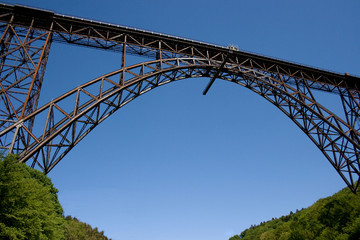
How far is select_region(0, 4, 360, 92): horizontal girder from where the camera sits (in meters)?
17.1

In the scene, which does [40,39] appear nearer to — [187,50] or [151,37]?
[151,37]

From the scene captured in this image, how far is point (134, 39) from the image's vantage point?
19.0 metres

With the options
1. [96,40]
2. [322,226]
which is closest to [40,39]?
[96,40]

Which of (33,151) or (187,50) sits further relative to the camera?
(187,50)

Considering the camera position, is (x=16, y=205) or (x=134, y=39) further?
(x=134, y=39)

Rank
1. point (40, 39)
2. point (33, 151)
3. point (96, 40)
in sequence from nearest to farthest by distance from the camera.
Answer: point (33, 151)
point (40, 39)
point (96, 40)

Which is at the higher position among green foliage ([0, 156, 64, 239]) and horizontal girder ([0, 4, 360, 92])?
horizontal girder ([0, 4, 360, 92])

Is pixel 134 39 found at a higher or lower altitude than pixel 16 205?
higher

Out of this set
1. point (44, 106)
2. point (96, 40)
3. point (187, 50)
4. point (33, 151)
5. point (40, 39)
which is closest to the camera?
point (33, 151)

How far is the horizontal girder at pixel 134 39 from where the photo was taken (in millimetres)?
17094

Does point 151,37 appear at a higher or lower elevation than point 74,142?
higher

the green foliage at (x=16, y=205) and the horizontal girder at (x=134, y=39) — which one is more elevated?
the horizontal girder at (x=134, y=39)

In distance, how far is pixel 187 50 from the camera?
2086 centimetres

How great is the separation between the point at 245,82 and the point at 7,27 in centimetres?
1629
